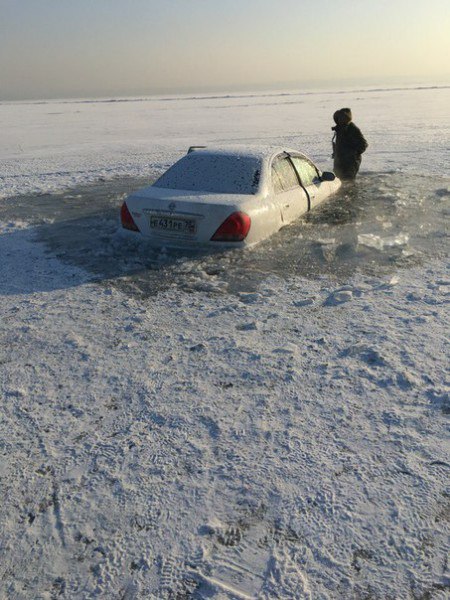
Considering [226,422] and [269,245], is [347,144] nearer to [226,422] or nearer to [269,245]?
[269,245]

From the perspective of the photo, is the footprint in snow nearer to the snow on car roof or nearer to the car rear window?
the car rear window

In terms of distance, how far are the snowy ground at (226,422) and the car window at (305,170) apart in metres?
1.46

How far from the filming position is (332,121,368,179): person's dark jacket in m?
10.3

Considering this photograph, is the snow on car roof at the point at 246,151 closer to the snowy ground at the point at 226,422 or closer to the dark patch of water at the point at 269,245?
the dark patch of water at the point at 269,245

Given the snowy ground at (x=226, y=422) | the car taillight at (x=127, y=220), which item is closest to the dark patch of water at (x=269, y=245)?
the snowy ground at (x=226, y=422)

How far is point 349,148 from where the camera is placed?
10.3 m

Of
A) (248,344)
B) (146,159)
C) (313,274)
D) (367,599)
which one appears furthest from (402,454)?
(146,159)

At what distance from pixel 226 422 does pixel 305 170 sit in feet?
17.9

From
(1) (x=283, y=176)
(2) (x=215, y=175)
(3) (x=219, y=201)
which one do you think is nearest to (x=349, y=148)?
(1) (x=283, y=176)

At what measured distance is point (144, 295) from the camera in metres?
4.88

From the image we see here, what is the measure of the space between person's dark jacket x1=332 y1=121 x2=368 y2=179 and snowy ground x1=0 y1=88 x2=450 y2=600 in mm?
4525

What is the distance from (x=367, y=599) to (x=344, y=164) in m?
9.62

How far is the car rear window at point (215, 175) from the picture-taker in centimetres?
600

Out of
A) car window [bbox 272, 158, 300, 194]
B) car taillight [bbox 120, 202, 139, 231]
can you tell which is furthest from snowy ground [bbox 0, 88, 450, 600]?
car window [bbox 272, 158, 300, 194]
